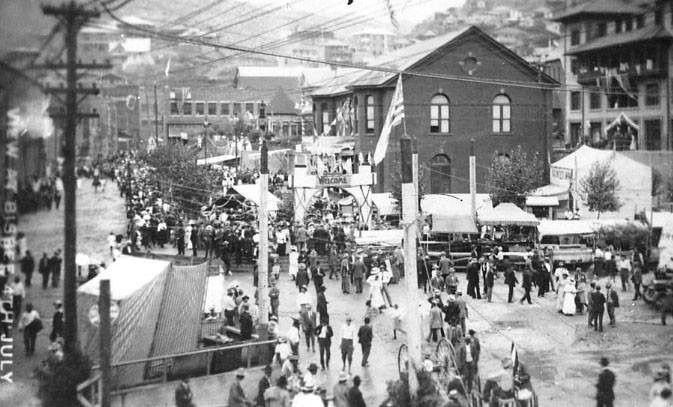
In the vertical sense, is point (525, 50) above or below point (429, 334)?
above

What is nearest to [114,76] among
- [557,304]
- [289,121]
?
[557,304]

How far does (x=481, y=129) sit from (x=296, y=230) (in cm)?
1807

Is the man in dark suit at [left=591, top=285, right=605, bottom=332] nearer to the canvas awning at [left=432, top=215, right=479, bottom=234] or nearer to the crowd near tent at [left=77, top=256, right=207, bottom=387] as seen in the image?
the canvas awning at [left=432, top=215, right=479, bottom=234]

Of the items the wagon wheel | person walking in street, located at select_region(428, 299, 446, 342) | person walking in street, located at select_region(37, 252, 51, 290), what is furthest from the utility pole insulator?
person walking in street, located at select_region(37, 252, 51, 290)

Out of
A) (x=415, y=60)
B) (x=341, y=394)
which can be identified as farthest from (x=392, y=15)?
(x=415, y=60)

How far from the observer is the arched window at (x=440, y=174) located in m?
47.7

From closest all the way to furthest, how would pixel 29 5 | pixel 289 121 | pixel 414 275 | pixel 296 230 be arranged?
pixel 29 5 < pixel 414 275 < pixel 296 230 < pixel 289 121

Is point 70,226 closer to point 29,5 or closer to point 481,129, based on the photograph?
point 29,5

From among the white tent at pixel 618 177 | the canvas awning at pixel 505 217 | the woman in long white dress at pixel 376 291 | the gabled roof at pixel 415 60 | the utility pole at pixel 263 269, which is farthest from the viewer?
the gabled roof at pixel 415 60

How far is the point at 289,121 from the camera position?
84.6 m

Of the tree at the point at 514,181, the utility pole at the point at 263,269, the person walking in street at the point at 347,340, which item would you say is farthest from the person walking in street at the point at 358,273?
the tree at the point at 514,181

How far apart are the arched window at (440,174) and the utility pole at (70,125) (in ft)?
112

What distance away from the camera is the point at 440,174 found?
47.8 meters

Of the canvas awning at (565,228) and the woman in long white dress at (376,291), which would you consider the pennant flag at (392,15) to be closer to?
the woman in long white dress at (376,291)
